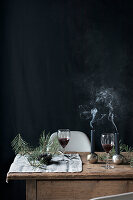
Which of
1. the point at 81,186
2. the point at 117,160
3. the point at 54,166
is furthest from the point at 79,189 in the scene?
the point at 117,160

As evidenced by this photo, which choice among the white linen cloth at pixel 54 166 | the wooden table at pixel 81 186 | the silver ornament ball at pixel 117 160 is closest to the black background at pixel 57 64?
the white linen cloth at pixel 54 166

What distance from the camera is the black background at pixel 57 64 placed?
2.85 meters

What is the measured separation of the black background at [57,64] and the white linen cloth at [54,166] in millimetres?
1009

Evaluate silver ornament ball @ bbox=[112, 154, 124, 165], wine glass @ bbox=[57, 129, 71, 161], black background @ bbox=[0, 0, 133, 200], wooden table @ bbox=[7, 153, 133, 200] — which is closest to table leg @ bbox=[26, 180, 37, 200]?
wooden table @ bbox=[7, 153, 133, 200]

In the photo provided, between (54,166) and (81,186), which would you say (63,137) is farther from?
(81,186)

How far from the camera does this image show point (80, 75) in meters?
2.88

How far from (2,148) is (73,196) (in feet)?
4.62

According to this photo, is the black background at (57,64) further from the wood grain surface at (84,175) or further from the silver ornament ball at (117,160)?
the wood grain surface at (84,175)

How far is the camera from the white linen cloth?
159 cm

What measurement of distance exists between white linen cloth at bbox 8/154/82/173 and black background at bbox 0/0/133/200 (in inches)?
39.7

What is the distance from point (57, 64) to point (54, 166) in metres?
1.41

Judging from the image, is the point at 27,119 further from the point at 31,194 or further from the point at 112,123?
the point at 31,194

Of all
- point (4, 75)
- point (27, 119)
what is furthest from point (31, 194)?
point (4, 75)

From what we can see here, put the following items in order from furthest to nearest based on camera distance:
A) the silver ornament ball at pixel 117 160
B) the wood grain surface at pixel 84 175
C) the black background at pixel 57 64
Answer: the black background at pixel 57 64 → the silver ornament ball at pixel 117 160 → the wood grain surface at pixel 84 175
